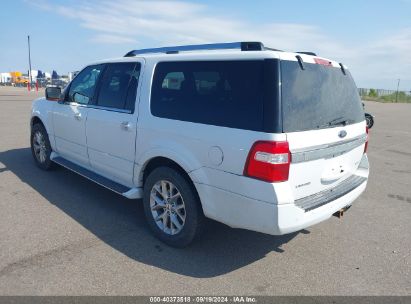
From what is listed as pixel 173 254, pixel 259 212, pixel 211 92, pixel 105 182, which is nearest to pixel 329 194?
pixel 259 212

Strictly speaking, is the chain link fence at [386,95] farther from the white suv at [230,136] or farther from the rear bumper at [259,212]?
the rear bumper at [259,212]

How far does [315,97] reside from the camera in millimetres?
3086

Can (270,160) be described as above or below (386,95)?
below

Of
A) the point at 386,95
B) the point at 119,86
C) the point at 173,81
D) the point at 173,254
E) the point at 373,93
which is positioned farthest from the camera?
the point at 386,95

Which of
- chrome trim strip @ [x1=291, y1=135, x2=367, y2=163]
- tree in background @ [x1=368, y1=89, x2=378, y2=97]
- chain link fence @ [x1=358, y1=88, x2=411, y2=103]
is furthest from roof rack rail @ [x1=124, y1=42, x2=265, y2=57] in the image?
tree in background @ [x1=368, y1=89, x2=378, y2=97]

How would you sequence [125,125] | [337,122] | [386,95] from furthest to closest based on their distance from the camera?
[386,95], [125,125], [337,122]

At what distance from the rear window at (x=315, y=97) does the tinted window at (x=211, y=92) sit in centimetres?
23

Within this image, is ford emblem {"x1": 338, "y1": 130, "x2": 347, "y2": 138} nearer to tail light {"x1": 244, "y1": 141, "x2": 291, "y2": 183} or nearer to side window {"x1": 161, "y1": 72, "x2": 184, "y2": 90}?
tail light {"x1": 244, "y1": 141, "x2": 291, "y2": 183}

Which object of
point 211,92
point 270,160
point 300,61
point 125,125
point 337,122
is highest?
point 300,61

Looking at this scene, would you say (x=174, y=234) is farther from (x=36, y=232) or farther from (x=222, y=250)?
(x=36, y=232)

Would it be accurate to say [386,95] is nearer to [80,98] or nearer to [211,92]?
[80,98]

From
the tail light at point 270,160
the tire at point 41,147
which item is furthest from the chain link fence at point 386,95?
the tail light at point 270,160

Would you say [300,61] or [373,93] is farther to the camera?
[373,93]

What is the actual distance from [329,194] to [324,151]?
476mm
